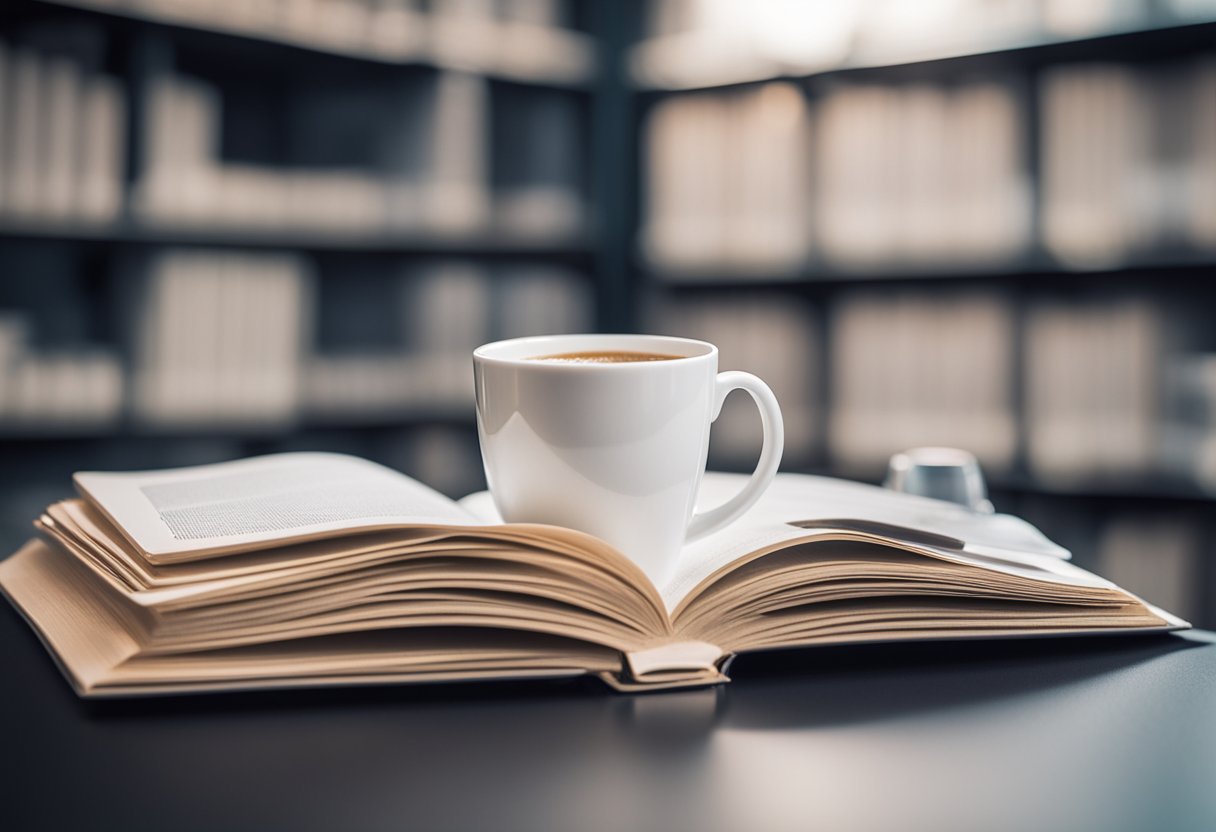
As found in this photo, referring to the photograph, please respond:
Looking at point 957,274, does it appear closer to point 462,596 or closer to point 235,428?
point 235,428

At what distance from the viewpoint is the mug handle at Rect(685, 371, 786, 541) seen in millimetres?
541

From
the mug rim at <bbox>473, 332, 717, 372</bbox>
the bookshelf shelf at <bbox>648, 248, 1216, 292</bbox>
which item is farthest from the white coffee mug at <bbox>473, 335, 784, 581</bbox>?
the bookshelf shelf at <bbox>648, 248, 1216, 292</bbox>

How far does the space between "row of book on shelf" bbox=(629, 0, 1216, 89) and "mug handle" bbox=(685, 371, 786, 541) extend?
1.54 metres

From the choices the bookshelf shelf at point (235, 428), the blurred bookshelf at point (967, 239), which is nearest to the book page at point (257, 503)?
the bookshelf shelf at point (235, 428)

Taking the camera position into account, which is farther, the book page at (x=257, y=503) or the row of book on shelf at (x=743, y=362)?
the row of book on shelf at (x=743, y=362)

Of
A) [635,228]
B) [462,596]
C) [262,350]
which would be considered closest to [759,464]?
[462,596]

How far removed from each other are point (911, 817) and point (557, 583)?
0.18 metres

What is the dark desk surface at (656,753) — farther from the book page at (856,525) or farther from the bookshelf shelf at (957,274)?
the bookshelf shelf at (957,274)

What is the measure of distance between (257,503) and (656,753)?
0.26 metres

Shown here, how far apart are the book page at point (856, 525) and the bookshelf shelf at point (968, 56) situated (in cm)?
146

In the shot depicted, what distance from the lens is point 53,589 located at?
1.69 feet

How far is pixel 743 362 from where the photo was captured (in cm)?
219

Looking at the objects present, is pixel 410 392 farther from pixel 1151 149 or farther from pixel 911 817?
pixel 911 817

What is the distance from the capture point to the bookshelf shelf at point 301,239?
5.67 ft
